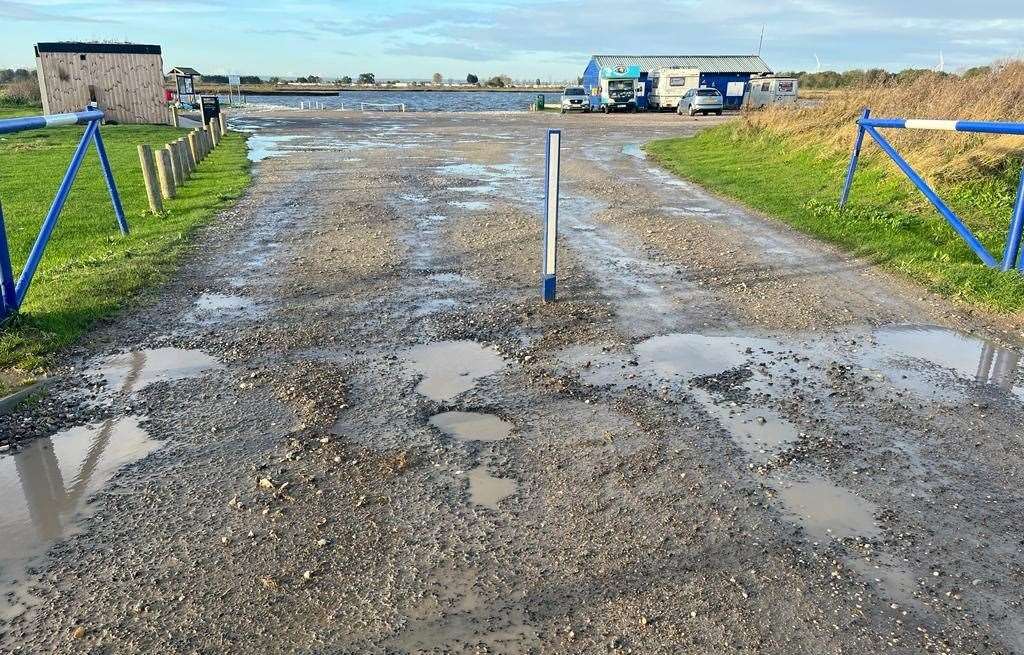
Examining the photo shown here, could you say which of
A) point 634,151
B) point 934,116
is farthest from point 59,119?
point 634,151

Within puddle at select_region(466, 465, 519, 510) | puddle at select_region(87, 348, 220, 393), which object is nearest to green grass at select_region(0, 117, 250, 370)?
puddle at select_region(87, 348, 220, 393)

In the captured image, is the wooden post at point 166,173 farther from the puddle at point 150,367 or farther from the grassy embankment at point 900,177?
the grassy embankment at point 900,177

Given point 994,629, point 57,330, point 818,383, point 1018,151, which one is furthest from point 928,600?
point 1018,151

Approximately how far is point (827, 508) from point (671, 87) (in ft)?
182

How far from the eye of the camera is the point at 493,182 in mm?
14969

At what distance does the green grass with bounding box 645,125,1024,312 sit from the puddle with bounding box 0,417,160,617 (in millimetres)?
7196

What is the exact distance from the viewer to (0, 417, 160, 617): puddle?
3.26 m

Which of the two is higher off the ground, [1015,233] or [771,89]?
[1015,233]

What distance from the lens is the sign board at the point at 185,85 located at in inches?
1764

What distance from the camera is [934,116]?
1433cm

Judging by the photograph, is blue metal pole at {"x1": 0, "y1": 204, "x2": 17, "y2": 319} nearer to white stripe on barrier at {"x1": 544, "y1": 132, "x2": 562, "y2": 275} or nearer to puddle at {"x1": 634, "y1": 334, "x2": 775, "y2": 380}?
white stripe on barrier at {"x1": 544, "y1": 132, "x2": 562, "y2": 275}

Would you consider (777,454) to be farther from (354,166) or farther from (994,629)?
(354,166)

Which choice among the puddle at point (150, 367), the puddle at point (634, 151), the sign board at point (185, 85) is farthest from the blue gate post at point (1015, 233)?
the sign board at point (185, 85)

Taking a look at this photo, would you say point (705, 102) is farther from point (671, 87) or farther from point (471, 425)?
point (471, 425)
